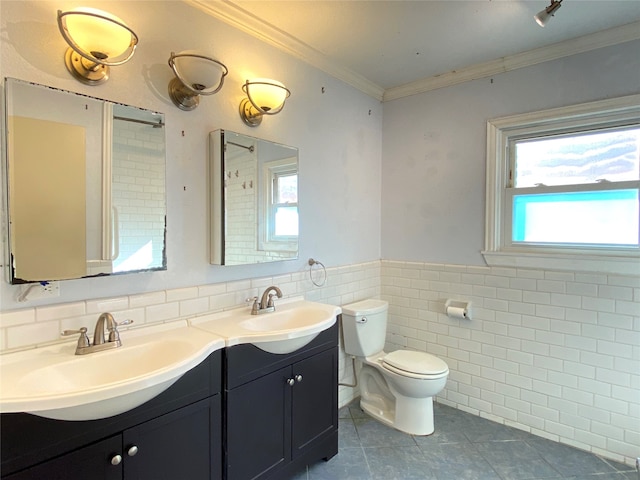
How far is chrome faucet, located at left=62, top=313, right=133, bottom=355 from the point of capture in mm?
1291

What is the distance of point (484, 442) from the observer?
7.43 feet

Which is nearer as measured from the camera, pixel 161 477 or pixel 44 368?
pixel 44 368

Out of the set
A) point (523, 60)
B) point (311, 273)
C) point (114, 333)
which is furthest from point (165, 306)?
point (523, 60)

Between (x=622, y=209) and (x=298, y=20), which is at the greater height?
(x=298, y=20)

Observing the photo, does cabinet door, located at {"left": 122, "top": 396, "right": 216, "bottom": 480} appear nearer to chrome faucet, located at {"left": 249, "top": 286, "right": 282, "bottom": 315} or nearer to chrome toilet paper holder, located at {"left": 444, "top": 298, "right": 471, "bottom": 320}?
chrome faucet, located at {"left": 249, "top": 286, "right": 282, "bottom": 315}

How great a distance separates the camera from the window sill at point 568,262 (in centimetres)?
205

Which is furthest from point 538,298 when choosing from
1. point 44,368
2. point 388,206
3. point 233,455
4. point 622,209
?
point 44,368

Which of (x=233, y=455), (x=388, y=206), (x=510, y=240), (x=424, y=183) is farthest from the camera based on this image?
(x=388, y=206)

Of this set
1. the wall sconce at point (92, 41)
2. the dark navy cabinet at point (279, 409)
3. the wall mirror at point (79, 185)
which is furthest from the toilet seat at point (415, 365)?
the wall sconce at point (92, 41)

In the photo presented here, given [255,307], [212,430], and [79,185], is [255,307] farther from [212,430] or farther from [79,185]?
[79,185]

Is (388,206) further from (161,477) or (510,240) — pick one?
(161,477)

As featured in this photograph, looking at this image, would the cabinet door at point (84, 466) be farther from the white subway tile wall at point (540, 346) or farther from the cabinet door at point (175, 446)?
the white subway tile wall at point (540, 346)

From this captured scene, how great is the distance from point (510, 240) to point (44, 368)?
105 inches

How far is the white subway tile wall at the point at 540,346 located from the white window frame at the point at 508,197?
72 mm
